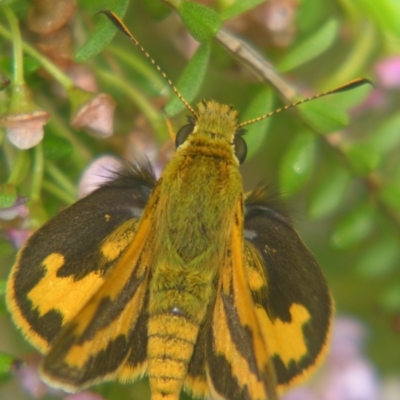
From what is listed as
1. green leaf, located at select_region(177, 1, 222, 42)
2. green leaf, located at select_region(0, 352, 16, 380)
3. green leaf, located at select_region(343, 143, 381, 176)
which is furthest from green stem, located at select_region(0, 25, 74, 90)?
green leaf, located at select_region(343, 143, 381, 176)

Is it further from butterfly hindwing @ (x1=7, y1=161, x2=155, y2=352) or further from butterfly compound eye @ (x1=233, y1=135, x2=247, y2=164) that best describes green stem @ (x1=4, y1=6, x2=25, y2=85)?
butterfly compound eye @ (x1=233, y1=135, x2=247, y2=164)

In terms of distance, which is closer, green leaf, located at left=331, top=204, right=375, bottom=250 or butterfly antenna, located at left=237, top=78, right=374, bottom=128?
butterfly antenna, located at left=237, top=78, right=374, bottom=128

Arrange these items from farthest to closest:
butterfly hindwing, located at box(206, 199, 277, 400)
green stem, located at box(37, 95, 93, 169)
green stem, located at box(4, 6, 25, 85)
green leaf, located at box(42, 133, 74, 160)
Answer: green stem, located at box(37, 95, 93, 169) → green leaf, located at box(42, 133, 74, 160) → green stem, located at box(4, 6, 25, 85) → butterfly hindwing, located at box(206, 199, 277, 400)

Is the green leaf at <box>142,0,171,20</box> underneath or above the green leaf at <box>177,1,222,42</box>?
above

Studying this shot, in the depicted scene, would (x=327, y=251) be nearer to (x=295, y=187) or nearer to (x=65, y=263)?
(x=295, y=187)

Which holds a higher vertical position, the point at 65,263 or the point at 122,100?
the point at 122,100

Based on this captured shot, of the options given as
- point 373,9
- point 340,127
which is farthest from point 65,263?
point 373,9

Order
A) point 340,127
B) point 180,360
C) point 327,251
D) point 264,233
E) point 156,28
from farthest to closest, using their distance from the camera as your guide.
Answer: point 327,251
point 156,28
point 340,127
point 264,233
point 180,360

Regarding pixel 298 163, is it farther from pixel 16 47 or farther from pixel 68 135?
pixel 16 47
